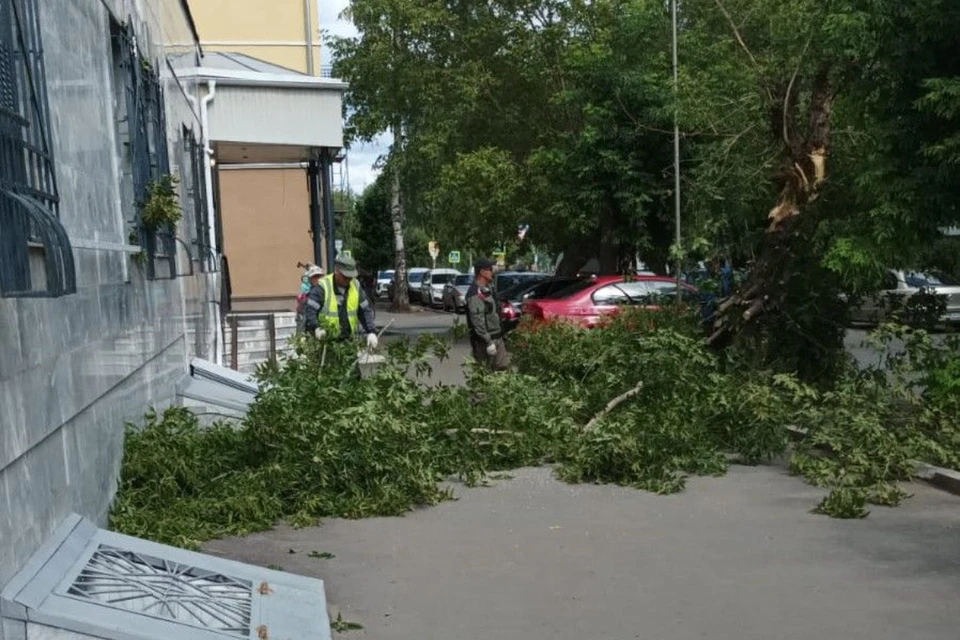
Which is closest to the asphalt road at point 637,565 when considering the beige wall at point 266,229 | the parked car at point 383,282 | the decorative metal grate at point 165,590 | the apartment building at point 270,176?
the decorative metal grate at point 165,590

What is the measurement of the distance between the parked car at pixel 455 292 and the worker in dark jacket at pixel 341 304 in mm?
34202

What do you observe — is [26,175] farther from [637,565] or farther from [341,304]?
[341,304]

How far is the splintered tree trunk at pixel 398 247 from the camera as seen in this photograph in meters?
45.2

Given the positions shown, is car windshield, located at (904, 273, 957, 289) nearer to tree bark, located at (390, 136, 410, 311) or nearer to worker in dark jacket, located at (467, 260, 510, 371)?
worker in dark jacket, located at (467, 260, 510, 371)

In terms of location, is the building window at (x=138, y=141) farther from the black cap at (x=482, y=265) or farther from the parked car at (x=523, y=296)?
the parked car at (x=523, y=296)

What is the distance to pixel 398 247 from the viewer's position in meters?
49.4

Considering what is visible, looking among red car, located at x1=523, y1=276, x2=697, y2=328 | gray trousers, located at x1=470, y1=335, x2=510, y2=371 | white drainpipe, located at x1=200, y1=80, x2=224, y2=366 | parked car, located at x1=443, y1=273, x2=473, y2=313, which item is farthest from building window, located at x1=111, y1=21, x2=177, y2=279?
parked car, located at x1=443, y1=273, x2=473, y2=313

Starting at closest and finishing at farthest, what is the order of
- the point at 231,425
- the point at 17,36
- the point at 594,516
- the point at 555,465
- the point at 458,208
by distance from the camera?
the point at 17,36, the point at 594,516, the point at 231,425, the point at 555,465, the point at 458,208

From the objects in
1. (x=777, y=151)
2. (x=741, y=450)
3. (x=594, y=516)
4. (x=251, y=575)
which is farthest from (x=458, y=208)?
(x=251, y=575)

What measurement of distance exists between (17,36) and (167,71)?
25.3ft

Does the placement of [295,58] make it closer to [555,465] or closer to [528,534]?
[555,465]

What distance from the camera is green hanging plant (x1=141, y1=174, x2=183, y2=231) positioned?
8.87m

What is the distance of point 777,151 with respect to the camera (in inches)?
574

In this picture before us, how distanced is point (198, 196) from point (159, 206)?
604 cm
